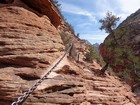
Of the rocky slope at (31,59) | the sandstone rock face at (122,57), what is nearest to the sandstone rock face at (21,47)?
the rocky slope at (31,59)

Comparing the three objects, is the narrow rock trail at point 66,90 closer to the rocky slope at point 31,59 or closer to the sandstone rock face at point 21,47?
the rocky slope at point 31,59

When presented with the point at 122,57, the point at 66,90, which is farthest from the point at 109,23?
the point at 66,90

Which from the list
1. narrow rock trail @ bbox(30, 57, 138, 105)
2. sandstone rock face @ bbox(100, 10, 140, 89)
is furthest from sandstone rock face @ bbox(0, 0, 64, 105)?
sandstone rock face @ bbox(100, 10, 140, 89)

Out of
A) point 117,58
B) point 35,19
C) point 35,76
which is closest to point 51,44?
point 35,19

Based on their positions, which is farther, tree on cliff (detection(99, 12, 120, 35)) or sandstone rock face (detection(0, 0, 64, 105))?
tree on cliff (detection(99, 12, 120, 35))

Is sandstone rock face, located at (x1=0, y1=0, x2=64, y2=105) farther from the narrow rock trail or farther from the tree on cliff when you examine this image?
the tree on cliff

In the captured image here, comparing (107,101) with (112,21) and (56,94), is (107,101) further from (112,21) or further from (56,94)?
(112,21)

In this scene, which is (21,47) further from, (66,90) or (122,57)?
→ (122,57)

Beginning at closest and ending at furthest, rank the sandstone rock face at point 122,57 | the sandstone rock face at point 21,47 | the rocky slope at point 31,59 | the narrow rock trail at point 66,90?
the rocky slope at point 31,59 → the sandstone rock face at point 21,47 → the narrow rock trail at point 66,90 → the sandstone rock face at point 122,57

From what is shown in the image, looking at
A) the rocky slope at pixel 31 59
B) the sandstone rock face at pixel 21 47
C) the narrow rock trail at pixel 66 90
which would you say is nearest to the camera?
the rocky slope at pixel 31 59

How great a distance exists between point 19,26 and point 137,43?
35969 mm

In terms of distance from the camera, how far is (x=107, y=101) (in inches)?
594

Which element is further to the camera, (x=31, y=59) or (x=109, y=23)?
(x=109, y=23)

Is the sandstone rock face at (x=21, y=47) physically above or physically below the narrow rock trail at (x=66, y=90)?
above
